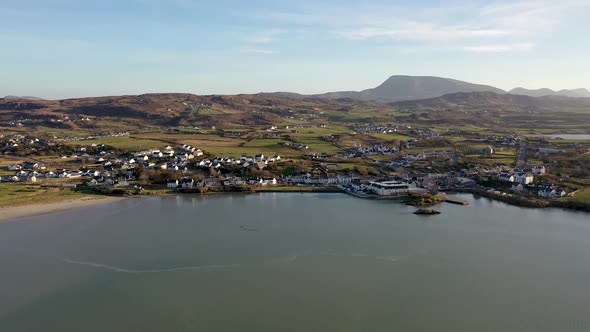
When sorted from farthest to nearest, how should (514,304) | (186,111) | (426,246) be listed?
(186,111) < (426,246) < (514,304)

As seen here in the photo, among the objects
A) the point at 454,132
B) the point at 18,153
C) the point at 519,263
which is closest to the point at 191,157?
the point at 18,153

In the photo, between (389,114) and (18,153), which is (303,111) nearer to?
(389,114)

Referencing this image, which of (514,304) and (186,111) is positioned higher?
(186,111)

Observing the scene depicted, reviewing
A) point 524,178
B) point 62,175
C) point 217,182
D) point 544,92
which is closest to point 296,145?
point 217,182

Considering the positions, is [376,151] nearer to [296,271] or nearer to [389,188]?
[389,188]

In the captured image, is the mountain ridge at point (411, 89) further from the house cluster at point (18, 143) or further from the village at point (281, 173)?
the village at point (281, 173)

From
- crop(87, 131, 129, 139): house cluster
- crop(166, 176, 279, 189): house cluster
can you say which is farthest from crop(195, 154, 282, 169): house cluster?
crop(87, 131, 129, 139): house cluster
